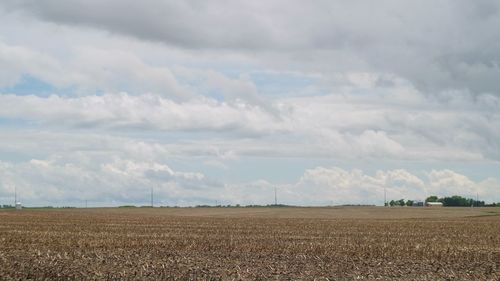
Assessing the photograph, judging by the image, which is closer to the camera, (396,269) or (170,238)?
(396,269)

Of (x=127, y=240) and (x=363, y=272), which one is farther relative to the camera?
(x=127, y=240)

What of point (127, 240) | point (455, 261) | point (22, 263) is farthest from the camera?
point (127, 240)

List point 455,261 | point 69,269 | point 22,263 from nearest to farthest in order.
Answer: point 69,269 < point 22,263 < point 455,261

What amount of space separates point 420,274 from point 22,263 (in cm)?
1381

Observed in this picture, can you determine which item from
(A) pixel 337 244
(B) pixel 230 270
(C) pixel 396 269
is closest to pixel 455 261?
(C) pixel 396 269

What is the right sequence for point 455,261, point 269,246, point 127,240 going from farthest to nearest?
point 127,240 < point 269,246 < point 455,261

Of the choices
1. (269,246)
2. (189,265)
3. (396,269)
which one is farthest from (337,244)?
(189,265)

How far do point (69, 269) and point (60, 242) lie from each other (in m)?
11.6

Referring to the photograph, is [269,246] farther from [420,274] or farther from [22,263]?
[22,263]

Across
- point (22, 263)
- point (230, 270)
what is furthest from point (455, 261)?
point (22, 263)

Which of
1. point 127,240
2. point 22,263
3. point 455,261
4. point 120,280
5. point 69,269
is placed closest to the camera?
point 120,280

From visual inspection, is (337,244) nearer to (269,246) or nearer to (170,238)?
(269,246)

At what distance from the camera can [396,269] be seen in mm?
24406

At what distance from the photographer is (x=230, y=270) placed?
2292cm
